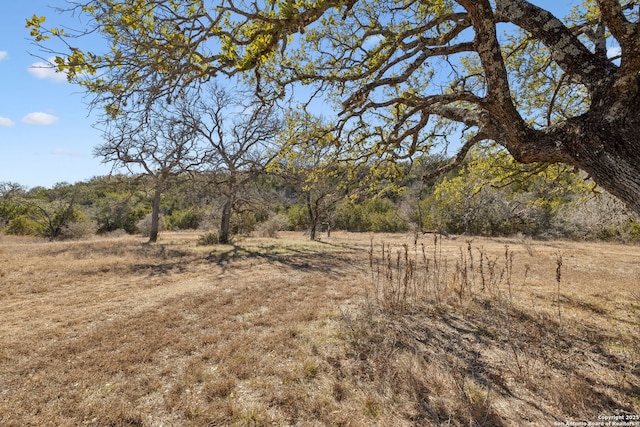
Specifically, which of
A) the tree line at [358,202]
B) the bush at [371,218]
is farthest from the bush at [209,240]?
the bush at [371,218]

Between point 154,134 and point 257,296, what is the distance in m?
14.2

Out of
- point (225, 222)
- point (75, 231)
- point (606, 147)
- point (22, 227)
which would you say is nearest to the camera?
point (606, 147)

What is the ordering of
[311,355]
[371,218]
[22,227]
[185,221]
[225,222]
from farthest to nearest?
[185,221]
[371,218]
[22,227]
[225,222]
[311,355]

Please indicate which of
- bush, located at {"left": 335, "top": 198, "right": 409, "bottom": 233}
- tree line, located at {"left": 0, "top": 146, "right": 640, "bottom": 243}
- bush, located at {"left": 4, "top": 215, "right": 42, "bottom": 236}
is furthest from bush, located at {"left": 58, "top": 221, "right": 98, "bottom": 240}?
bush, located at {"left": 335, "top": 198, "right": 409, "bottom": 233}

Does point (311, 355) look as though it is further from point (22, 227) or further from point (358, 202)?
point (22, 227)

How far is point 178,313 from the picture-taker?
538 cm

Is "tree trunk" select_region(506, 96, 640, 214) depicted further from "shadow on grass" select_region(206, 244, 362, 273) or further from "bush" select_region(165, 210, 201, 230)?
"bush" select_region(165, 210, 201, 230)

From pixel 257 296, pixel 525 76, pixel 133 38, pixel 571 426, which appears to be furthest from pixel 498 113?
pixel 257 296

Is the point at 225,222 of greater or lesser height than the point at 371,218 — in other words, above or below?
below

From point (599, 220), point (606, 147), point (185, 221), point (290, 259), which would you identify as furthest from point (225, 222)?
point (185, 221)

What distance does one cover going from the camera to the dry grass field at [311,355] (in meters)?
2.76

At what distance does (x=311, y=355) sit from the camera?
3.83 metres

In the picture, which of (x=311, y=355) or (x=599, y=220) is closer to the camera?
(x=311, y=355)

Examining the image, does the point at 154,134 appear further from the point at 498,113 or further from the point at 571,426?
the point at 571,426
